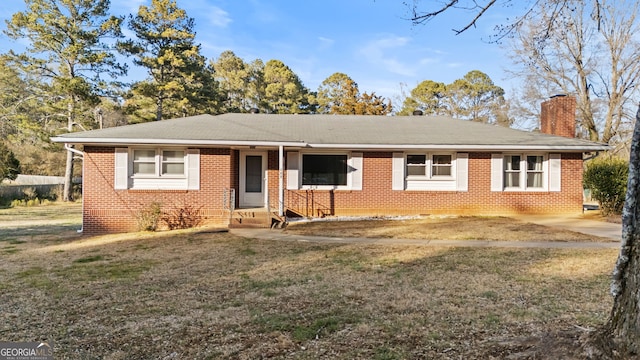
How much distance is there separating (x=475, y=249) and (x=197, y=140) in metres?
8.48

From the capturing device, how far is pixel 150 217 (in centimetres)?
1188

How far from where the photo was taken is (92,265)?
7.54 meters

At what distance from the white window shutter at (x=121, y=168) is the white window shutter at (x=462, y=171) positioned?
36.7 ft

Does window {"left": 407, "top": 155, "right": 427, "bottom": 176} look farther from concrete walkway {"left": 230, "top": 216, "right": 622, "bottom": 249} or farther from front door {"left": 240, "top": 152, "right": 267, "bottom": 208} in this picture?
front door {"left": 240, "top": 152, "right": 267, "bottom": 208}

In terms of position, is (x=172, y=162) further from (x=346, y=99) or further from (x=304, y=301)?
(x=346, y=99)

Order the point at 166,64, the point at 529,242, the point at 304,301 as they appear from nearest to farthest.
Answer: the point at 304,301
the point at 529,242
the point at 166,64

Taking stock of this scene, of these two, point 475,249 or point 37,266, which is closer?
point 37,266

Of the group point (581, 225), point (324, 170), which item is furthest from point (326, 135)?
point (581, 225)

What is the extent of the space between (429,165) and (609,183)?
6.24 m

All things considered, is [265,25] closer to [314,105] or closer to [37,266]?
[37,266]

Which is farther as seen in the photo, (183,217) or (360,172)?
(360,172)

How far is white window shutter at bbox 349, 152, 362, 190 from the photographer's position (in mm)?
13430

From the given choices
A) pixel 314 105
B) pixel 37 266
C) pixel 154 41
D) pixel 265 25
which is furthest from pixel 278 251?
pixel 314 105

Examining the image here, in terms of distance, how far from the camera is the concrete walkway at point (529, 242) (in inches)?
338
